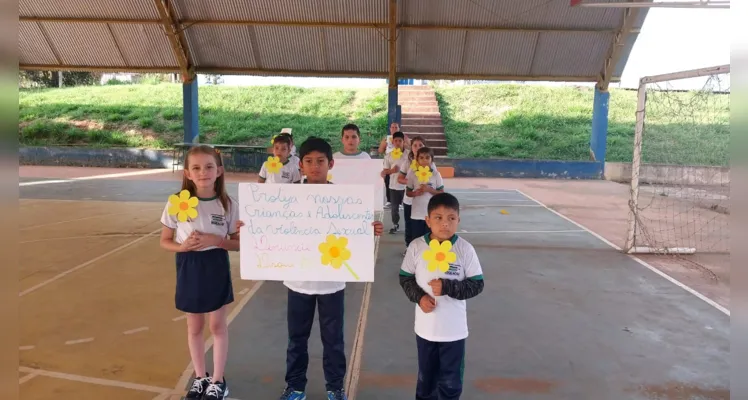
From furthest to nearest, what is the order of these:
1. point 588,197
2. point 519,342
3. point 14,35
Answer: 1. point 588,197
2. point 519,342
3. point 14,35

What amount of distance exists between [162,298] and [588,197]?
1064cm

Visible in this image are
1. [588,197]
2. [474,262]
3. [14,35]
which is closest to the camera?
[14,35]

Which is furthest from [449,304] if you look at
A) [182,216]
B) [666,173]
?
[666,173]

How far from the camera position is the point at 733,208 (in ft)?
2.85

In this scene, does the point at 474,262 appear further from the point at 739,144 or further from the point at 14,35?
the point at 14,35

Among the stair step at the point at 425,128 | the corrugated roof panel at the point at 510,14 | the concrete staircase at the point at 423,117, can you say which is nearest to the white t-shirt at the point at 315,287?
the corrugated roof panel at the point at 510,14

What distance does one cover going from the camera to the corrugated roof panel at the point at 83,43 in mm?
14922

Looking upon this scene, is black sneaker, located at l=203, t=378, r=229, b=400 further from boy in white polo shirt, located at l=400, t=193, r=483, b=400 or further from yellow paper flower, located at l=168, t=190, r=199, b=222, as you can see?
boy in white polo shirt, located at l=400, t=193, r=483, b=400

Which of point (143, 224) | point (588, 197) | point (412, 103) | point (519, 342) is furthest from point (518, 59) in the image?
point (519, 342)

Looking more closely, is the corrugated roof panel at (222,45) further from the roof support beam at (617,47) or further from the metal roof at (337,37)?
the roof support beam at (617,47)

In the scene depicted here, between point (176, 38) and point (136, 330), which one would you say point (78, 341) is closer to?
point (136, 330)

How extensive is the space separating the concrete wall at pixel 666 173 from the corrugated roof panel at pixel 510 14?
423cm

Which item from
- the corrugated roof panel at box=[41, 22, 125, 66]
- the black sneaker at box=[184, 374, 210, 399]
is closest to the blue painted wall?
the corrugated roof panel at box=[41, 22, 125, 66]

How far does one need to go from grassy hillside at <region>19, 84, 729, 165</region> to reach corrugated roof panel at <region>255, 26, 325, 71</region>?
4.83 metres
